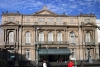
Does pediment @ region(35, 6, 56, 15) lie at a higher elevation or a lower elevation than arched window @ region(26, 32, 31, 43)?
higher

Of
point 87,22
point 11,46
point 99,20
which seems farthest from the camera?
point 99,20

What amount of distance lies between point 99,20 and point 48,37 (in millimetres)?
16295

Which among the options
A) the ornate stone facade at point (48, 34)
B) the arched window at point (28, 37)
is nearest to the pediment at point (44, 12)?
the ornate stone facade at point (48, 34)

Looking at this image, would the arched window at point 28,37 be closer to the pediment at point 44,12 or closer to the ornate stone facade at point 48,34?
the ornate stone facade at point 48,34

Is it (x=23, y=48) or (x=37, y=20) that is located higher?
(x=37, y=20)

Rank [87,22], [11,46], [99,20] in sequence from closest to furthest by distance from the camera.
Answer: [11,46]
[87,22]
[99,20]

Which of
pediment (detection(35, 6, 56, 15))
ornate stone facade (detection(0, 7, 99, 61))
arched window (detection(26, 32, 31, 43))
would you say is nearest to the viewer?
ornate stone facade (detection(0, 7, 99, 61))

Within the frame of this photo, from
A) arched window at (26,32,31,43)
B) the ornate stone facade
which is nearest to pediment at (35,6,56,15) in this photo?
the ornate stone facade

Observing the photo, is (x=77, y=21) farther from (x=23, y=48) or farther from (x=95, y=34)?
(x=23, y=48)

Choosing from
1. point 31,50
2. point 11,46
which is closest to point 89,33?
point 31,50

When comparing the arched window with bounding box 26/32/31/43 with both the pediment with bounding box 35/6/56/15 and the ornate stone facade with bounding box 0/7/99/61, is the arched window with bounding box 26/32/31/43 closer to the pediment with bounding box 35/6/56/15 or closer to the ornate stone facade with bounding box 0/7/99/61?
the ornate stone facade with bounding box 0/7/99/61

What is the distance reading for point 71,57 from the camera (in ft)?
184

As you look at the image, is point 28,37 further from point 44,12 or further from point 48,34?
point 44,12

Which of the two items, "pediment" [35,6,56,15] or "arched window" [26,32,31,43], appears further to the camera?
"pediment" [35,6,56,15]
